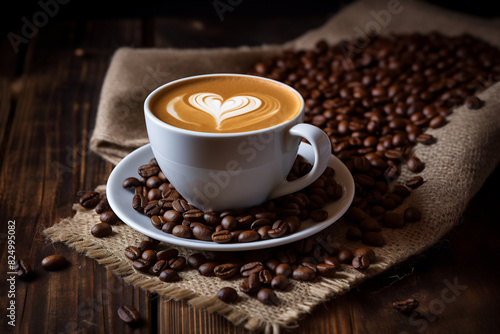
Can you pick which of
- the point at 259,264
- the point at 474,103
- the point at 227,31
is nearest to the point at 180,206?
the point at 259,264

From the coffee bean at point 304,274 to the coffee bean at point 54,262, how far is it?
0.56 metres

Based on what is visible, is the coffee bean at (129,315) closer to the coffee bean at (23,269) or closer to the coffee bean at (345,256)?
the coffee bean at (23,269)

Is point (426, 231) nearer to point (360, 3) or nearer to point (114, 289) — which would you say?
point (114, 289)

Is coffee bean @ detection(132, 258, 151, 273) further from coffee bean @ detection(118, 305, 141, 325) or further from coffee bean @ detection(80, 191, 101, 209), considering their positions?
coffee bean @ detection(80, 191, 101, 209)

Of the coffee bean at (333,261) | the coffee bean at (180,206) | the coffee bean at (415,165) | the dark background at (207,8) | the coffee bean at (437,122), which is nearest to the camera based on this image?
the coffee bean at (333,261)

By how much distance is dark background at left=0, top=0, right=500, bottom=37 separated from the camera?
9.57 ft

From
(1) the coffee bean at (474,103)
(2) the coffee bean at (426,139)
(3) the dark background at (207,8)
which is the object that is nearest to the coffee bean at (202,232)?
(2) the coffee bean at (426,139)

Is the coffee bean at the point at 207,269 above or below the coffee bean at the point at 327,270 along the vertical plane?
below

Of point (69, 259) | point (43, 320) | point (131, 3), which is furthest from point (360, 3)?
point (43, 320)

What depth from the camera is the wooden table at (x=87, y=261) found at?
1.12 metres

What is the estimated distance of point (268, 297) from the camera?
112 cm

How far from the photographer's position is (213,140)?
114 centimetres

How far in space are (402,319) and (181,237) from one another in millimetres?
530

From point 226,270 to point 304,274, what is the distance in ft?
0.59
